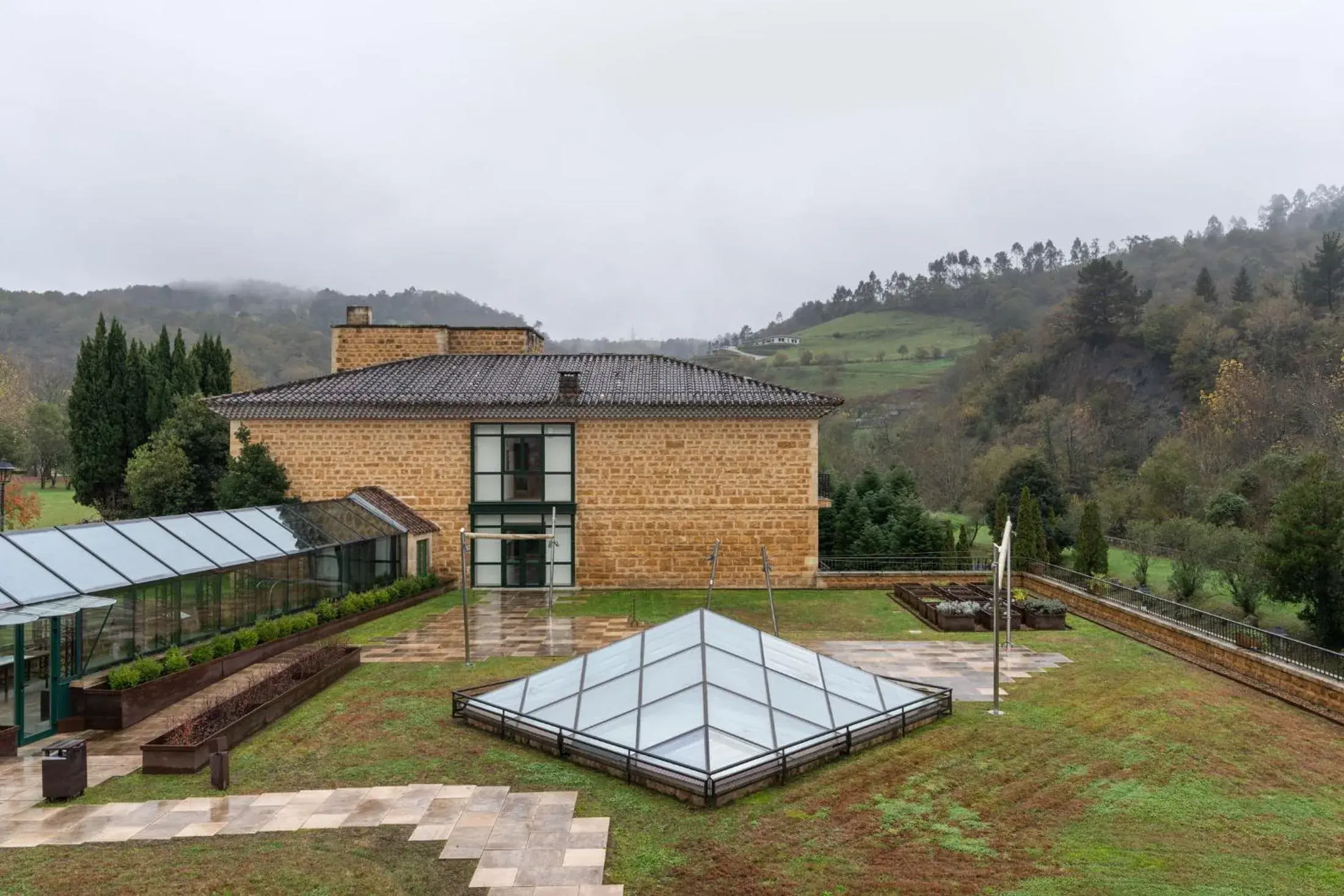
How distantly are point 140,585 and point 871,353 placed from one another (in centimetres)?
8787

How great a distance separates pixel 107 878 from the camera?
7238 mm

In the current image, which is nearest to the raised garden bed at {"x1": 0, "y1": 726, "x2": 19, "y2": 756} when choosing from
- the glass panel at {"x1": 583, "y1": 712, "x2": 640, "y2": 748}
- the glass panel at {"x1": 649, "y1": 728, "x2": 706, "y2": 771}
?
the glass panel at {"x1": 583, "y1": 712, "x2": 640, "y2": 748}

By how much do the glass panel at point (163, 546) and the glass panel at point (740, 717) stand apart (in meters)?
9.02

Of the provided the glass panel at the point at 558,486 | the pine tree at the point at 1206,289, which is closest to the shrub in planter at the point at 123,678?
the glass panel at the point at 558,486

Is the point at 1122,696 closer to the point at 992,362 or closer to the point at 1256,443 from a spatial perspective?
the point at 1256,443

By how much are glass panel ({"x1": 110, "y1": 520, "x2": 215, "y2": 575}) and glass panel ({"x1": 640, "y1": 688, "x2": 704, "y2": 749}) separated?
27.3 ft

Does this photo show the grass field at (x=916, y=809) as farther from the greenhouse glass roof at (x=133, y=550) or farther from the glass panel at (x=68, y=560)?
the glass panel at (x=68, y=560)

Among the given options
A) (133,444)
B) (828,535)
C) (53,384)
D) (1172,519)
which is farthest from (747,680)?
(53,384)

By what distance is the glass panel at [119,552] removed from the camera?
43.2 feet

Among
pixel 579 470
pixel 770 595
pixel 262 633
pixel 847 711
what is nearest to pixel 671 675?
pixel 847 711

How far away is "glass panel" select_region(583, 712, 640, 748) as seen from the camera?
33.2ft

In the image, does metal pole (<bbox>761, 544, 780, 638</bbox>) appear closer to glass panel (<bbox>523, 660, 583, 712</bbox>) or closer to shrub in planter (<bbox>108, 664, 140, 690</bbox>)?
glass panel (<bbox>523, 660, 583, 712</bbox>)

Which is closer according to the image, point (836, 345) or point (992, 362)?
point (992, 362)

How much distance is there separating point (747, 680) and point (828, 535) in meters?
19.6
